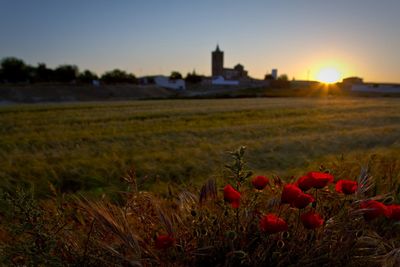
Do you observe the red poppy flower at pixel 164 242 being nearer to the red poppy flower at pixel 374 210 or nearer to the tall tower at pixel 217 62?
the red poppy flower at pixel 374 210

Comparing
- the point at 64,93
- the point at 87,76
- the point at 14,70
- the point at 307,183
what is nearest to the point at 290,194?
the point at 307,183

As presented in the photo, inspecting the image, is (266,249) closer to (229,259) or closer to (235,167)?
(229,259)

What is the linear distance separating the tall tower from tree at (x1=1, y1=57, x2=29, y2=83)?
104 meters

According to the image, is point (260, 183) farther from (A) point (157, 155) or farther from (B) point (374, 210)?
(A) point (157, 155)

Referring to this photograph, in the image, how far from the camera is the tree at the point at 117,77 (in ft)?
291

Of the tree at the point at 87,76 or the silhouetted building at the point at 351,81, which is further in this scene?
the silhouetted building at the point at 351,81

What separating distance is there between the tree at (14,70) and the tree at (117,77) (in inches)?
807

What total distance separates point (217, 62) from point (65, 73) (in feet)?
319

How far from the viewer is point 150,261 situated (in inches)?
56.6

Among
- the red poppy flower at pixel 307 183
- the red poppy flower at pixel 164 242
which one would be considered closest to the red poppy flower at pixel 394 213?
the red poppy flower at pixel 307 183

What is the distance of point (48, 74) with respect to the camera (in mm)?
80625

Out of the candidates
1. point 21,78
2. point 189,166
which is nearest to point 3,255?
point 189,166

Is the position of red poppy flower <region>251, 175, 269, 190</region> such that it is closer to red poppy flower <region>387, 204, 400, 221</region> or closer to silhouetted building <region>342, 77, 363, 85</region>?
red poppy flower <region>387, 204, 400, 221</region>

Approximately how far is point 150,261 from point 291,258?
693 millimetres
